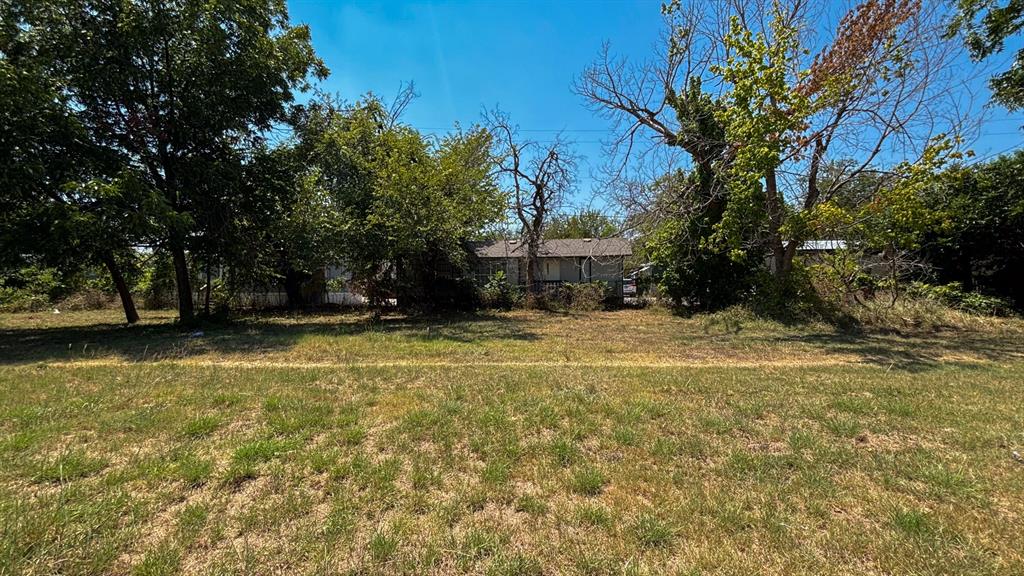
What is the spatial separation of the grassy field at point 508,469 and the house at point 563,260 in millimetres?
13846

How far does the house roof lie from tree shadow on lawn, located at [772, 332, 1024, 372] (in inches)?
407

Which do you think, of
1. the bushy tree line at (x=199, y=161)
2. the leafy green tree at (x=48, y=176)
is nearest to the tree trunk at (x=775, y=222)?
the bushy tree line at (x=199, y=161)

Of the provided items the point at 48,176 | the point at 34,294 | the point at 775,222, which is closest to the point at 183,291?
the point at 48,176

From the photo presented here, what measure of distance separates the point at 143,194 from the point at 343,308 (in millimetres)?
9151

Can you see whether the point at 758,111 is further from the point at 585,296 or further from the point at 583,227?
the point at 583,227

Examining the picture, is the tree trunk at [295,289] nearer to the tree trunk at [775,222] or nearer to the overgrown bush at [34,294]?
the overgrown bush at [34,294]

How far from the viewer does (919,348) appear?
8828 millimetres

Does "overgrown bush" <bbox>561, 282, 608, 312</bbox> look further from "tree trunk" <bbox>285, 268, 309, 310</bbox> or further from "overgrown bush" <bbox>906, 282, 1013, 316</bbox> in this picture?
"tree trunk" <bbox>285, 268, 309, 310</bbox>

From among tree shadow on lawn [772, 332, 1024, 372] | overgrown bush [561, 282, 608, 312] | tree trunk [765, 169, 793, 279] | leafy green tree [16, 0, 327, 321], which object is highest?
leafy green tree [16, 0, 327, 321]

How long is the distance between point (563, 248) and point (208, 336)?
17.8 m

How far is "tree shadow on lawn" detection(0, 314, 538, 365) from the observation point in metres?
8.04

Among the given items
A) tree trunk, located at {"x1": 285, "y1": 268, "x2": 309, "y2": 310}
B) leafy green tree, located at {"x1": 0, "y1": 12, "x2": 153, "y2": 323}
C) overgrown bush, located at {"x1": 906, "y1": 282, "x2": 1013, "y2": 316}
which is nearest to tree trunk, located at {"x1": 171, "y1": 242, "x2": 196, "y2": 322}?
leafy green tree, located at {"x1": 0, "y1": 12, "x2": 153, "y2": 323}

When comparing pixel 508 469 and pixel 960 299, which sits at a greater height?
pixel 960 299

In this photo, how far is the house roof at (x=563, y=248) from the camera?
21.3 meters
